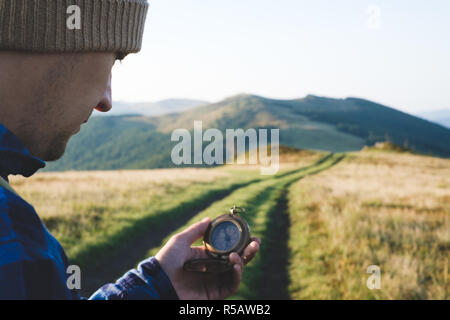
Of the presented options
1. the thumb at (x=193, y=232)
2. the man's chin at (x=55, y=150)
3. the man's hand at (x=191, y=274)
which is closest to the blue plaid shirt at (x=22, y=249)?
the man's chin at (x=55, y=150)

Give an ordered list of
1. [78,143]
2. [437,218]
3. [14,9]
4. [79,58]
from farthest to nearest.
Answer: [78,143] < [437,218] < [79,58] < [14,9]

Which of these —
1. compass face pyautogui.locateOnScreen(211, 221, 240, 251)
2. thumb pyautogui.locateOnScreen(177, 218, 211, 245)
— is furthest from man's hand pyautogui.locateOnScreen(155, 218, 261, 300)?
compass face pyautogui.locateOnScreen(211, 221, 240, 251)

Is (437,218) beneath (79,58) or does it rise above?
beneath

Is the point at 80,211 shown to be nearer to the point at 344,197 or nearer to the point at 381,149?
the point at 344,197

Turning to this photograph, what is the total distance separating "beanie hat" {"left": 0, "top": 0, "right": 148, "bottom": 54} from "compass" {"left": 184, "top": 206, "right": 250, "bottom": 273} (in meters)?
1.33

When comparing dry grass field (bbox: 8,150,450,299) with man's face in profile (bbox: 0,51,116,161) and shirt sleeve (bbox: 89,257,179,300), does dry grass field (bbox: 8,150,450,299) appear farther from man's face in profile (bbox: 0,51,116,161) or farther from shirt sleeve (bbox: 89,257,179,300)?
man's face in profile (bbox: 0,51,116,161)

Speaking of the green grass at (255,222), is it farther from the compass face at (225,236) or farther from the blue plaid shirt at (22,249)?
the blue plaid shirt at (22,249)

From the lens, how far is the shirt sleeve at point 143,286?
1.92 meters

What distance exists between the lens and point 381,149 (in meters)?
71.4

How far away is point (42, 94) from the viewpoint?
1240 millimetres

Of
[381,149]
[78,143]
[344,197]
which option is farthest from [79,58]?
[78,143]

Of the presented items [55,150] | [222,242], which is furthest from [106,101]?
[222,242]

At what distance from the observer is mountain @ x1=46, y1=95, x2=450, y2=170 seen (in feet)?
292

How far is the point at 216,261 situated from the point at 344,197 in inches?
579
